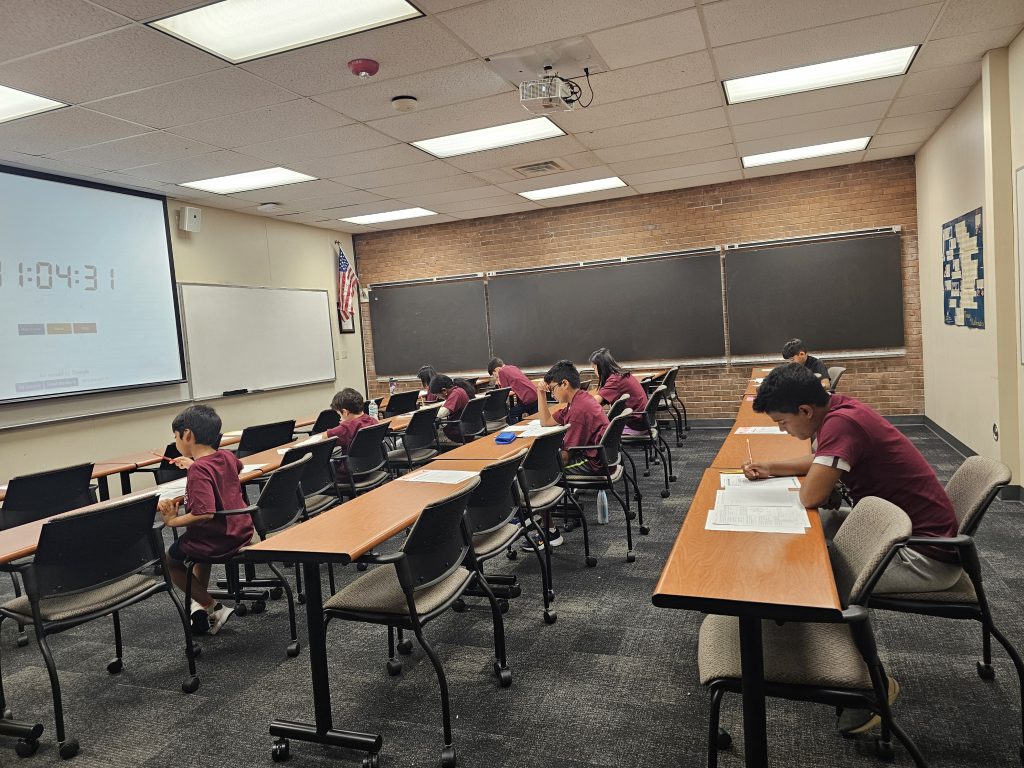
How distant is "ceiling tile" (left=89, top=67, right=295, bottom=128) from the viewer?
3756mm

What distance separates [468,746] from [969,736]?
5.27 ft

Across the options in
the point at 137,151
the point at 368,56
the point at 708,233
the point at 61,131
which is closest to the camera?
the point at 368,56

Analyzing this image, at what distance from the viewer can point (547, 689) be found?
2.49 meters

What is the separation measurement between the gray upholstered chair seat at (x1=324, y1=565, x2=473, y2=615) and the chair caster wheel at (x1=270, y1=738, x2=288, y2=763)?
45 cm

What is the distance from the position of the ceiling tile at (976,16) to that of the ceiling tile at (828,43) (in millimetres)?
74

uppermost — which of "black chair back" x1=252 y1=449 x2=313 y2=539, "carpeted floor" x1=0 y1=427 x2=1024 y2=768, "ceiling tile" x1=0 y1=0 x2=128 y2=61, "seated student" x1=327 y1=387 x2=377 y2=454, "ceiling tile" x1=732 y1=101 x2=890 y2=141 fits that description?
"ceiling tile" x1=732 y1=101 x2=890 y2=141

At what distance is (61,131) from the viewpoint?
442 cm

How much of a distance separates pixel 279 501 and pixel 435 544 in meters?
1.41

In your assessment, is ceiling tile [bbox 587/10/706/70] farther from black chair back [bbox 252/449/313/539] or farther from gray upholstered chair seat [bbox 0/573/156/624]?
gray upholstered chair seat [bbox 0/573/156/624]

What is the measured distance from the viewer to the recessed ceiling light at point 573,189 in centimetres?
730

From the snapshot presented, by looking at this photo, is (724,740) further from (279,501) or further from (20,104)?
(20,104)

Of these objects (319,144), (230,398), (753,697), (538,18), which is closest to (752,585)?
(753,697)

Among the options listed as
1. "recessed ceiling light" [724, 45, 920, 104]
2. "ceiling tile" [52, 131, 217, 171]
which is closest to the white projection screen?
"ceiling tile" [52, 131, 217, 171]

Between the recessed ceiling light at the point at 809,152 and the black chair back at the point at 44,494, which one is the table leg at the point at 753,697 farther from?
the recessed ceiling light at the point at 809,152
